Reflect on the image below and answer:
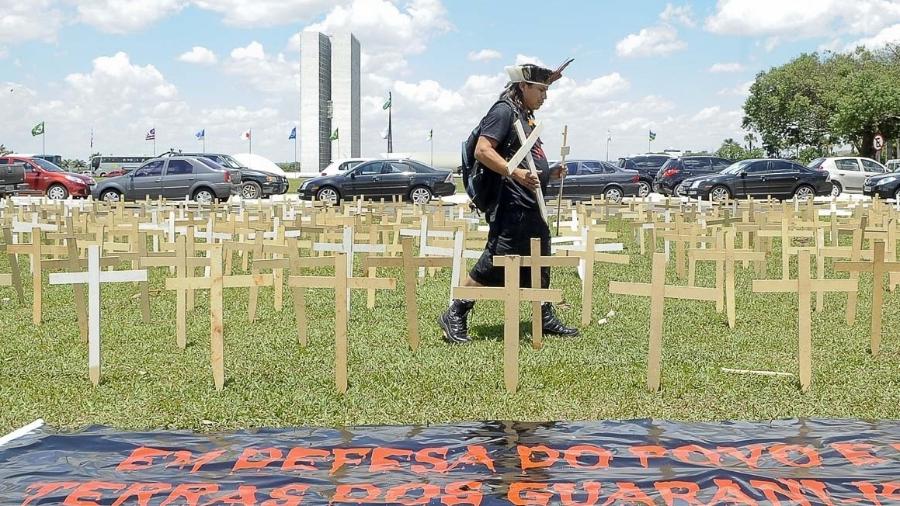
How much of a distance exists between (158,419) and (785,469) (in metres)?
2.79

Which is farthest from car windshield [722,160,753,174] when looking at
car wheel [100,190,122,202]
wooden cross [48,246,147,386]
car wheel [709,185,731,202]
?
wooden cross [48,246,147,386]

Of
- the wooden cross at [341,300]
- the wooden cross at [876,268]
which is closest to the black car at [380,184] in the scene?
the wooden cross at [876,268]

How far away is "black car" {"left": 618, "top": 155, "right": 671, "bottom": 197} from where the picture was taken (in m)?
31.2

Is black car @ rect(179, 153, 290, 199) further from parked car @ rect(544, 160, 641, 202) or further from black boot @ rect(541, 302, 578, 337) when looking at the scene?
black boot @ rect(541, 302, 578, 337)

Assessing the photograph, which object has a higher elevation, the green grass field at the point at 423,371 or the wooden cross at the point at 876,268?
the wooden cross at the point at 876,268

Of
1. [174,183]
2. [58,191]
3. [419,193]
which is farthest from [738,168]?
[58,191]

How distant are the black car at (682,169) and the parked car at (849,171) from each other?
8.91ft

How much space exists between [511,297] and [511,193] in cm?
126

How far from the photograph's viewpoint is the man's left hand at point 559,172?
6395mm

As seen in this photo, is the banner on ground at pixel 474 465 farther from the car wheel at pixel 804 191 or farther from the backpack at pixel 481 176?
the car wheel at pixel 804 191

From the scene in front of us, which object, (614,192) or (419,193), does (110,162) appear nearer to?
(419,193)

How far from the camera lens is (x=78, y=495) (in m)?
3.61

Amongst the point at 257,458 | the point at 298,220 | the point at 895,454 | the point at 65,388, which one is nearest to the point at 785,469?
the point at 895,454

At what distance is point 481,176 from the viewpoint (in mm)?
6344
